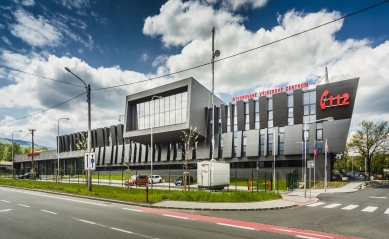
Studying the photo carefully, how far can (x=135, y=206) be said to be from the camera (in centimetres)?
1589

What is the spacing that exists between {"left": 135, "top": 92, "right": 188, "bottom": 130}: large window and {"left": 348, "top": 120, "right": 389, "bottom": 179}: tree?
42310mm

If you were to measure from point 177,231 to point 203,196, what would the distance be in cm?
903

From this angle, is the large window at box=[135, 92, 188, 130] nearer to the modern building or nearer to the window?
the modern building

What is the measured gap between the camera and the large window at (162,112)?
56.0 m

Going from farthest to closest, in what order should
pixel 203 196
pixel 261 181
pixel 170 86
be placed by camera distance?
pixel 170 86 < pixel 261 181 < pixel 203 196

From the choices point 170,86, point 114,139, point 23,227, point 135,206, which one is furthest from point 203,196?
point 114,139

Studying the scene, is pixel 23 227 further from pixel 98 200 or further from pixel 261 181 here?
pixel 261 181

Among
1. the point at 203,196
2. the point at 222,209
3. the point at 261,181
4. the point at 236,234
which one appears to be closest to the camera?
the point at 236,234

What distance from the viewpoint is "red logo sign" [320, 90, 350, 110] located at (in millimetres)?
43188

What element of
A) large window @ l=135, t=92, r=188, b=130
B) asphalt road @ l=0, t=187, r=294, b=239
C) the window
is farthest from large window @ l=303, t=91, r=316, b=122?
asphalt road @ l=0, t=187, r=294, b=239

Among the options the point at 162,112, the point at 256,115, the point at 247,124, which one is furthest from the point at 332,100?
the point at 162,112

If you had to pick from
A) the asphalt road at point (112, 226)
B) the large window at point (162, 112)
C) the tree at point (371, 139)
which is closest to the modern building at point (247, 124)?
the large window at point (162, 112)

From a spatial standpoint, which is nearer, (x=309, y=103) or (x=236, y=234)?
(x=236, y=234)

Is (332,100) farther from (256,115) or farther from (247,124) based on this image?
(247,124)
